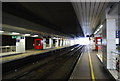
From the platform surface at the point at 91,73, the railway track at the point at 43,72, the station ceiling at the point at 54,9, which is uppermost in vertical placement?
the station ceiling at the point at 54,9

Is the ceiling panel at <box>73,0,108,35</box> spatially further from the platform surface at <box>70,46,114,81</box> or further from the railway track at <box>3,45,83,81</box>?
the railway track at <box>3,45,83,81</box>

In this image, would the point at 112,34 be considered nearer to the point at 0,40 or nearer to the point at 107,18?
the point at 107,18

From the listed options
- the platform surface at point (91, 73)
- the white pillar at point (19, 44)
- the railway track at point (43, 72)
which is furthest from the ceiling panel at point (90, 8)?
the white pillar at point (19, 44)

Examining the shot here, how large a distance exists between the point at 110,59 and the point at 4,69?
294 inches

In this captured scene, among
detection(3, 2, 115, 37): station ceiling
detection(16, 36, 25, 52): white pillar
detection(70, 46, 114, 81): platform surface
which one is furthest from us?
detection(16, 36, 25, 52): white pillar

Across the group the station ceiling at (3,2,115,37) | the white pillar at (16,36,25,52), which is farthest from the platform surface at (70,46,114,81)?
the white pillar at (16,36,25,52)

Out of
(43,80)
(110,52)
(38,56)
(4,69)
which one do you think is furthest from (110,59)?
(38,56)

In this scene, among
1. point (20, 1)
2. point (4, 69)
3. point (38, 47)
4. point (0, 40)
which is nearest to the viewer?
point (20, 1)

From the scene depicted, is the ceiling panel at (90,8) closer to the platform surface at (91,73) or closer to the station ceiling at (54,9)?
the station ceiling at (54,9)

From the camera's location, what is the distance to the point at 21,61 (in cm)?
1120

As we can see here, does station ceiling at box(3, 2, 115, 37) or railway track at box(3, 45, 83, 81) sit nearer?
station ceiling at box(3, 2, 115, 37)

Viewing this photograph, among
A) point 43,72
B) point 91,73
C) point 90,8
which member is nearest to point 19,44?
point 43,72

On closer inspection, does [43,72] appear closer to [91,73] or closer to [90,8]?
[91,73]

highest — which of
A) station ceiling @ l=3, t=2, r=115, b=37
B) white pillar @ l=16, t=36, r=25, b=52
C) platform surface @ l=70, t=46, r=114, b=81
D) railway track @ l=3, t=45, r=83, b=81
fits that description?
station ceiling @ l=3, t=2, r=115, b=37
